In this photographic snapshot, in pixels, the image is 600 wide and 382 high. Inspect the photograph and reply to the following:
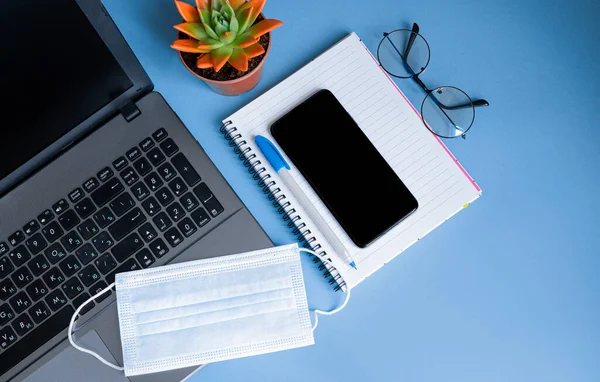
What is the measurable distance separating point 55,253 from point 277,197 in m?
0.31

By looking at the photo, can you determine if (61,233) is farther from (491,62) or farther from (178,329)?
(491,62)

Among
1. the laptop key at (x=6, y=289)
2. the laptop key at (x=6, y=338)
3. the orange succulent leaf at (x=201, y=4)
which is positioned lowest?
the laptop key at (x=6, y=338)

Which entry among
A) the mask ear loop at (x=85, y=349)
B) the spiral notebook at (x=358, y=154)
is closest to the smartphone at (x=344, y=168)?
the spiral notebook at (x=358, y=154)

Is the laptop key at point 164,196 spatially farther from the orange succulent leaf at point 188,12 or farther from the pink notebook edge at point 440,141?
the pink notebook edge at point 440,141

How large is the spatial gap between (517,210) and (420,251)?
0.53 feet

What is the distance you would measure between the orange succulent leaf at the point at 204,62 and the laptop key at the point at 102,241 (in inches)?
10.4

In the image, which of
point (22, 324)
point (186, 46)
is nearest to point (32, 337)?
point (22, 324)

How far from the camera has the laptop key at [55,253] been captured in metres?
0.69

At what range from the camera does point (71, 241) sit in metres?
0.70

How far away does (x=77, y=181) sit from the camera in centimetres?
71

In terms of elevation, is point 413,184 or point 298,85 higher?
point 298,85

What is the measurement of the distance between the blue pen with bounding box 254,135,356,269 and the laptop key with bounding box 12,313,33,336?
1.28 feet

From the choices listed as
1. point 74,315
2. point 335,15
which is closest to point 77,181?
point 74,315

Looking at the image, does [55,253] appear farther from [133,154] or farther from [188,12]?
[188,12]
